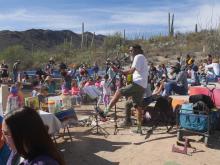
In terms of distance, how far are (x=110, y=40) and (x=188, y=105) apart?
1390 inches

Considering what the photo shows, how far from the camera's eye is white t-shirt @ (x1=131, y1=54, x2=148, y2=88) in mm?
8492

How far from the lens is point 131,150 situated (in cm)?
779

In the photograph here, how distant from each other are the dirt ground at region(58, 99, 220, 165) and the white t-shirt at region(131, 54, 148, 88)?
1.12m

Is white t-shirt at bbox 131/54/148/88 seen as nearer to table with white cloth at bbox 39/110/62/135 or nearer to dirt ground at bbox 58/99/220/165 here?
dirt ground at bbox 58/99/220/165

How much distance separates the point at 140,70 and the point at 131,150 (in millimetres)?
1701

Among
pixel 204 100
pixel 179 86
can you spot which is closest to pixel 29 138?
pixel 204 100

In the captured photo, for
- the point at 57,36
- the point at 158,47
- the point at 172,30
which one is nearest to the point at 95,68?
the point at 158,47

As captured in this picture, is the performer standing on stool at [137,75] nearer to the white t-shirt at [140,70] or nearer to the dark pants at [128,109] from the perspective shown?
the white t-shirt at [140,70]

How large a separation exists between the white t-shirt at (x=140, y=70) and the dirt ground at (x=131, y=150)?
3.69 ft

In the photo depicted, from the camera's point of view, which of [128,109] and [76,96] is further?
[76,96]

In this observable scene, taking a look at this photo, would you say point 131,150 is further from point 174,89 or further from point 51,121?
point 174,89

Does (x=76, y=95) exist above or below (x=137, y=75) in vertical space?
below

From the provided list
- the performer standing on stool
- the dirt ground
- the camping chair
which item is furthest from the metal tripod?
the performer standing on stool

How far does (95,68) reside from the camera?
78.1ft
